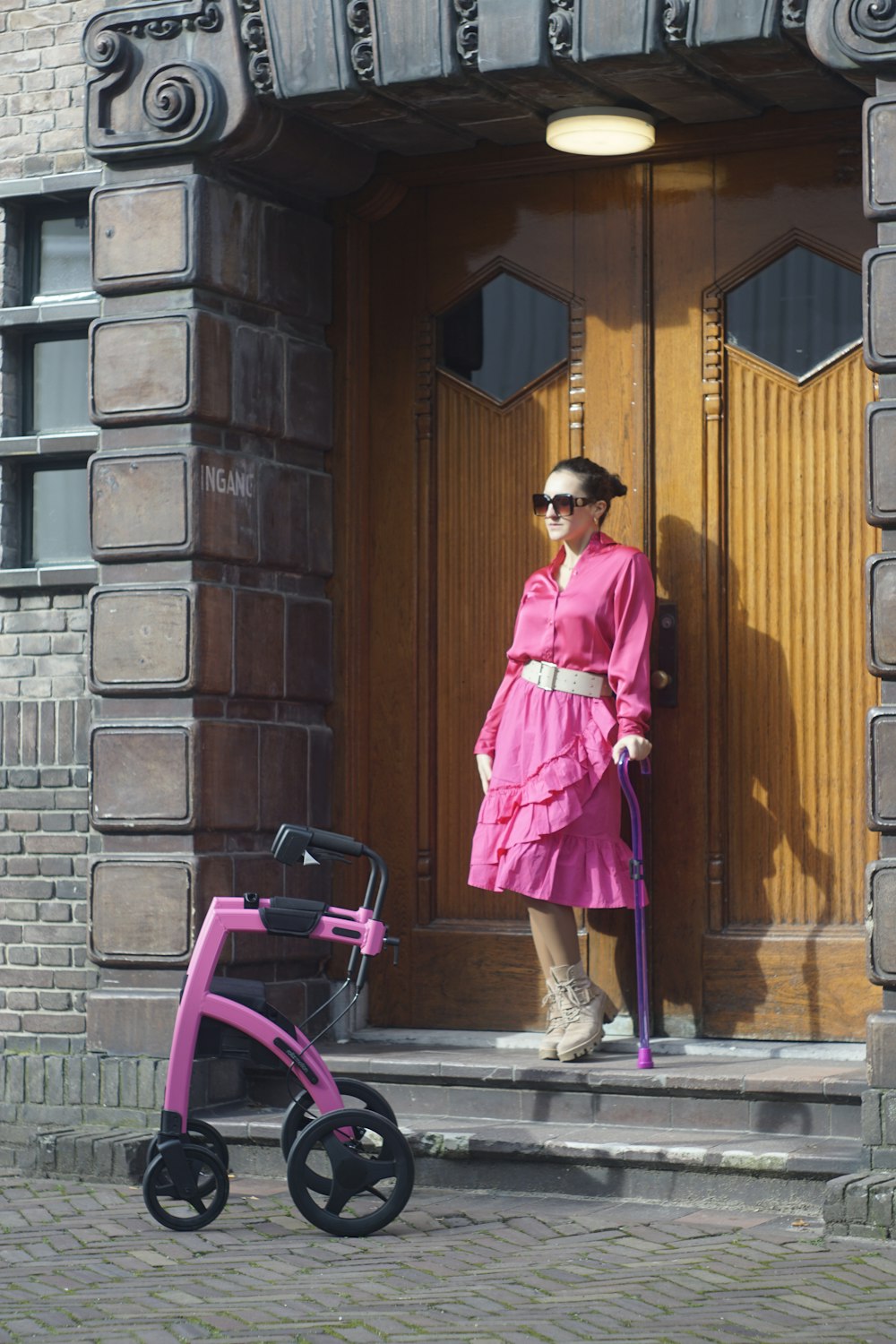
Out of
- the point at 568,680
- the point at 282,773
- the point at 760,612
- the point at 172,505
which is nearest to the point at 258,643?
the point at 282,773

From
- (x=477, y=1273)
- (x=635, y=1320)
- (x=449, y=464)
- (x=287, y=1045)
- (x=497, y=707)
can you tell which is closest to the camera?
(x=635, y=1320)

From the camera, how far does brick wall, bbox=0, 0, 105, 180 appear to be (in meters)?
8.04

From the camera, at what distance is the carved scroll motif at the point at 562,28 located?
6.97 m

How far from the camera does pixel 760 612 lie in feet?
24.6

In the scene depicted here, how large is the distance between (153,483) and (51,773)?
3.84ft

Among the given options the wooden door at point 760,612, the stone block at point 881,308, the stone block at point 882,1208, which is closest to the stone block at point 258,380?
the wooden door at point 760,612

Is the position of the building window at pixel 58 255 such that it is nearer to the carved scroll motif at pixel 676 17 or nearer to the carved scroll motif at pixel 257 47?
the carved scroll motif at pixel 257 47

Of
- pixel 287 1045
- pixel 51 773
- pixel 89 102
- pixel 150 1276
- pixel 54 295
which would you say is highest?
pixel 89 102

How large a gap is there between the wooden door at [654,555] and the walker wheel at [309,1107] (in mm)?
1515

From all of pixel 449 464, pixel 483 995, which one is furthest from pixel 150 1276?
pixel 449 464

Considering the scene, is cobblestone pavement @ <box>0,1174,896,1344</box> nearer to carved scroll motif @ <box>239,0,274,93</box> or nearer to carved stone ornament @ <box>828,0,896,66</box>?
A: carved stone ornament @ <box>828,0,896,66</box>

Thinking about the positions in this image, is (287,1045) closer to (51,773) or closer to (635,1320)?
(635,1320)

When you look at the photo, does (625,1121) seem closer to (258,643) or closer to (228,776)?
(228,776)

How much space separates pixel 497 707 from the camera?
24.6 feet
